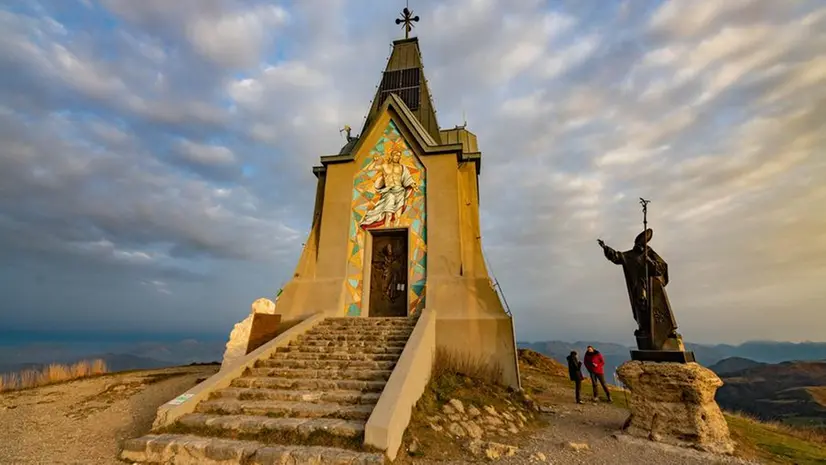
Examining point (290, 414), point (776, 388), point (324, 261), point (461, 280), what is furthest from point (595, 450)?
point (776, 388)

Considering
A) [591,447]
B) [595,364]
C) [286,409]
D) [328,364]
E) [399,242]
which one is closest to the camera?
[286,409]

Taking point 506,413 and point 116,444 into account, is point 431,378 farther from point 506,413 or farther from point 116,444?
point 116,444

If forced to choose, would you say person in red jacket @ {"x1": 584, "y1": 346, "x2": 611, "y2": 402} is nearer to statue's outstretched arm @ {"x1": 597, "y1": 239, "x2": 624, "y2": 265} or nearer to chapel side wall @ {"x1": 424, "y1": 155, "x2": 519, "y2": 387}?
chapel side wall @ {"x1": 424, "y1": 155, "x2": 519, "y2": 387}

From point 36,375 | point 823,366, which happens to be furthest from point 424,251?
→ point 823,366

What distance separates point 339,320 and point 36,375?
38.0 feet

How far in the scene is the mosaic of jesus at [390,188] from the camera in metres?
14.5

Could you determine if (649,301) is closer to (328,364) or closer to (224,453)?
(328,364)

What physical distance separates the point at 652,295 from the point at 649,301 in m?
0.18

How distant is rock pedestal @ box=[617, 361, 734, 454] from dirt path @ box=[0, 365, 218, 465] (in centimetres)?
961

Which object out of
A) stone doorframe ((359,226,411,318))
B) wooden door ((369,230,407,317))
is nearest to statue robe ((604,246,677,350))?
stone doorframe ((359,226,411,318))

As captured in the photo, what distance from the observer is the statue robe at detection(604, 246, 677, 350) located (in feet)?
26.9

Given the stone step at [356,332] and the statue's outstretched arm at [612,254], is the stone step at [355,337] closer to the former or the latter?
the stone step at [356,332]

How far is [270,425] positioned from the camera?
619 cm

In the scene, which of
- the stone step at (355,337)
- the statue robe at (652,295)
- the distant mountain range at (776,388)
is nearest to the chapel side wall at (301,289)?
the stone step at (355,337)
